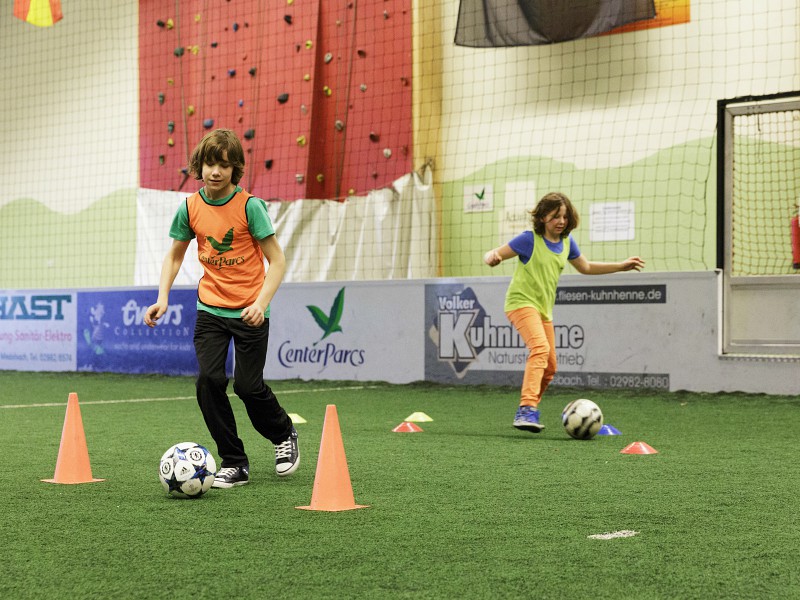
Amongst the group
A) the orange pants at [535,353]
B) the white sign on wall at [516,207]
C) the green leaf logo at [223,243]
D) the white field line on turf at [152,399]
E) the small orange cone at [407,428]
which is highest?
the white sign on wall at [516,207]

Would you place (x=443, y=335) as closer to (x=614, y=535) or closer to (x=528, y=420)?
(x=528, y=420)

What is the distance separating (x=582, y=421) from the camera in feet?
19.5

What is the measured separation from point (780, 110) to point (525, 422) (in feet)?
14.6

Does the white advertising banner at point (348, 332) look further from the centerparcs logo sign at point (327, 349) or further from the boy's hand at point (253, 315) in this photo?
the boy's hand at point (253, 315)

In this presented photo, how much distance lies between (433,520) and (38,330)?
428 inches

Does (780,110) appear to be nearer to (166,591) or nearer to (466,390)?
(466,390)

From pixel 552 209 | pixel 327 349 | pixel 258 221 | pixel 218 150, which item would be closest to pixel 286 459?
pixel 258 221

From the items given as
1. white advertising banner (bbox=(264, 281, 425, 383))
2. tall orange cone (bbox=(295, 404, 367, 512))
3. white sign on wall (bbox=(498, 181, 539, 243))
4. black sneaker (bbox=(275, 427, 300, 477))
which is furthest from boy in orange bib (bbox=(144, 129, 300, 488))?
white sign on wall (bbox=(498, 181, 539, 243))

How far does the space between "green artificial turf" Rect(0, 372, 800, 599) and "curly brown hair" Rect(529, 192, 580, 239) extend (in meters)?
1.25

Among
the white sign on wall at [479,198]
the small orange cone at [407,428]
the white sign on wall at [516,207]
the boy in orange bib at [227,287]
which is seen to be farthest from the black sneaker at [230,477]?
the white sign on wall at [479,198]

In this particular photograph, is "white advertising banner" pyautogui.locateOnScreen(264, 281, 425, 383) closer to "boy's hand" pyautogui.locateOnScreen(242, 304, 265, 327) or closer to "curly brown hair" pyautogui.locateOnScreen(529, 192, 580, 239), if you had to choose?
"curly brown hair" pyautogui.locateOnScreen(529, 192, 580, 239)

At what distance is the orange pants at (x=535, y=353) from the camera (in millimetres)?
6273

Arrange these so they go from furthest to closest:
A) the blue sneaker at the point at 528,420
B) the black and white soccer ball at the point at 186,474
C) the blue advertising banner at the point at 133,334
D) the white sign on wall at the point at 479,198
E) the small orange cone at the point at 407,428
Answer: the white sign on wall at the point at 479,198 < the blue advertising banner at the point at 133,334 < the small orange cone at the point at 407,428 < the blue sneaker at the point at 528,420 < the black and white soccer ball at the point at 186,474

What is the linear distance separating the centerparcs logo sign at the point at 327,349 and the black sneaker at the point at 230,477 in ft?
20.9
